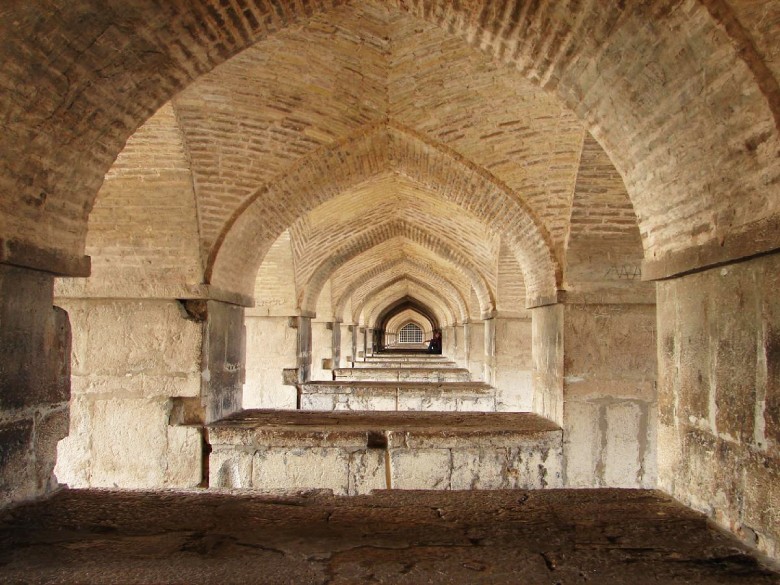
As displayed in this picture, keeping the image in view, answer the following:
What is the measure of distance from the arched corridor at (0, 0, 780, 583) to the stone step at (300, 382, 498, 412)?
5cm

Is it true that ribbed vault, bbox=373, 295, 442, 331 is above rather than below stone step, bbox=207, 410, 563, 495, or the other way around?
above

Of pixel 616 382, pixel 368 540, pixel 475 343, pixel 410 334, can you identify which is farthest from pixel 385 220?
pixel 410 334

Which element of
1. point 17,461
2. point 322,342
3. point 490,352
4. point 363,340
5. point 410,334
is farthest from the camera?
point 410,334

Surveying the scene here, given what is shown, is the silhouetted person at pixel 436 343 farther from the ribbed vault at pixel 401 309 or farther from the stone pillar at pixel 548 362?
the stone pillar at pixel 548 362

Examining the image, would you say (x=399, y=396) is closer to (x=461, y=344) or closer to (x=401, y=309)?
(x=461, y=344)

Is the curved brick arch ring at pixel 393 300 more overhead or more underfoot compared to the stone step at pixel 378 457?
more overhead

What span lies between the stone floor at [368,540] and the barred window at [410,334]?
3882cm

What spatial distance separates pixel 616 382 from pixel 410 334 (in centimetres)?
3697

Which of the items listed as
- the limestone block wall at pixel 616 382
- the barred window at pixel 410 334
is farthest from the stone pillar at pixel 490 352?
the barred window at pixel 410 334

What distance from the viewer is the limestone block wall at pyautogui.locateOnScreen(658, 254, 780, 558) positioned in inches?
98.3

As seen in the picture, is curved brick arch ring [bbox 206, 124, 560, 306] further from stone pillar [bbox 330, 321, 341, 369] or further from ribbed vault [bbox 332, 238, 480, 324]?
stone pillar [bbox 330, 321, 341, 369]

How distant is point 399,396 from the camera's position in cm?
915

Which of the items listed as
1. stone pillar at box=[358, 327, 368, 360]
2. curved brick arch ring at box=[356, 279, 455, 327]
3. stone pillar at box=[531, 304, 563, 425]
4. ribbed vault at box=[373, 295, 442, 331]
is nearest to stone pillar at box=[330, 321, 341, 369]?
curved brick arch ring at box=[356, 279, 455, 327]

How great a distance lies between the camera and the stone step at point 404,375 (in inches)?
470
